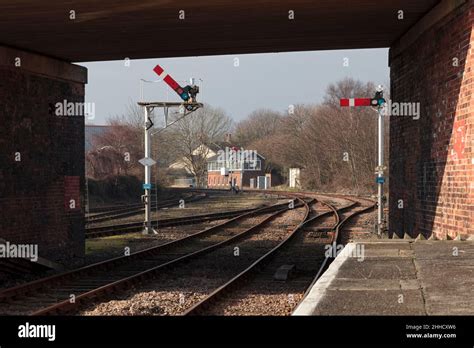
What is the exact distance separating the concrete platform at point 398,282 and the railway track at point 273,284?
1.47 m

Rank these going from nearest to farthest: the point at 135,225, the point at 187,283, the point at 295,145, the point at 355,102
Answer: the point at 187,283 → the point at 355,102 → the point at 135,225 → the point at 295,145

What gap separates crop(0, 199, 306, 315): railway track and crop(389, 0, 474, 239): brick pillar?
16.0 ft

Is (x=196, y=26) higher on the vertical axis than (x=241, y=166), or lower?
higher

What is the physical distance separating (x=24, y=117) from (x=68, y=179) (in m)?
1.97

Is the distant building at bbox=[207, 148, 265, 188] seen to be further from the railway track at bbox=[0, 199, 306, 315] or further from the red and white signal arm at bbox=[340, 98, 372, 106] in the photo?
the red and white signal arm at bbox=[340, 98, 372, 106]

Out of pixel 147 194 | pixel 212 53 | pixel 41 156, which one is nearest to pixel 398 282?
pixel 212 53

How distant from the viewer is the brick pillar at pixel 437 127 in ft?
26.1

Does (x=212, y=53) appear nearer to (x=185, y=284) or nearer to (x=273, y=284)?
(x=185, y=284)

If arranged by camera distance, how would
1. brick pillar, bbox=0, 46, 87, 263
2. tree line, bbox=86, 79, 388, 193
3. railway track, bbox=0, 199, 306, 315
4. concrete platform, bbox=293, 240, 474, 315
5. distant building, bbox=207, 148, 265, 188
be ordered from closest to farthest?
concrete platform, bbox=293, 240, 474, 315 < railway track, bbox=0, 199, 306, 315 < brick pillar, bbox=0, 46, 87, 263 < tree line, bbox=86, 79, 388, 193 < distant building, bbox=207, 148, 265, 188

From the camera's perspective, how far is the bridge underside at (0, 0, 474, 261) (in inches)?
334

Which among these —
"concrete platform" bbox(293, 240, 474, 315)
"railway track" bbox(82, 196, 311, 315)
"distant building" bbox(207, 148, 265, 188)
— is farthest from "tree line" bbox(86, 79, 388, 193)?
"concrete platform" bbox(293, 240, 474, 315)

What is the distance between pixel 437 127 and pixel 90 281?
20.7 ft

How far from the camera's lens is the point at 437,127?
9047 mm

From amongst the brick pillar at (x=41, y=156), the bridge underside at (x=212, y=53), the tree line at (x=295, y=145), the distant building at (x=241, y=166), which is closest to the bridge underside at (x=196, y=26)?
the bridge underside at (x=212, y=53)
